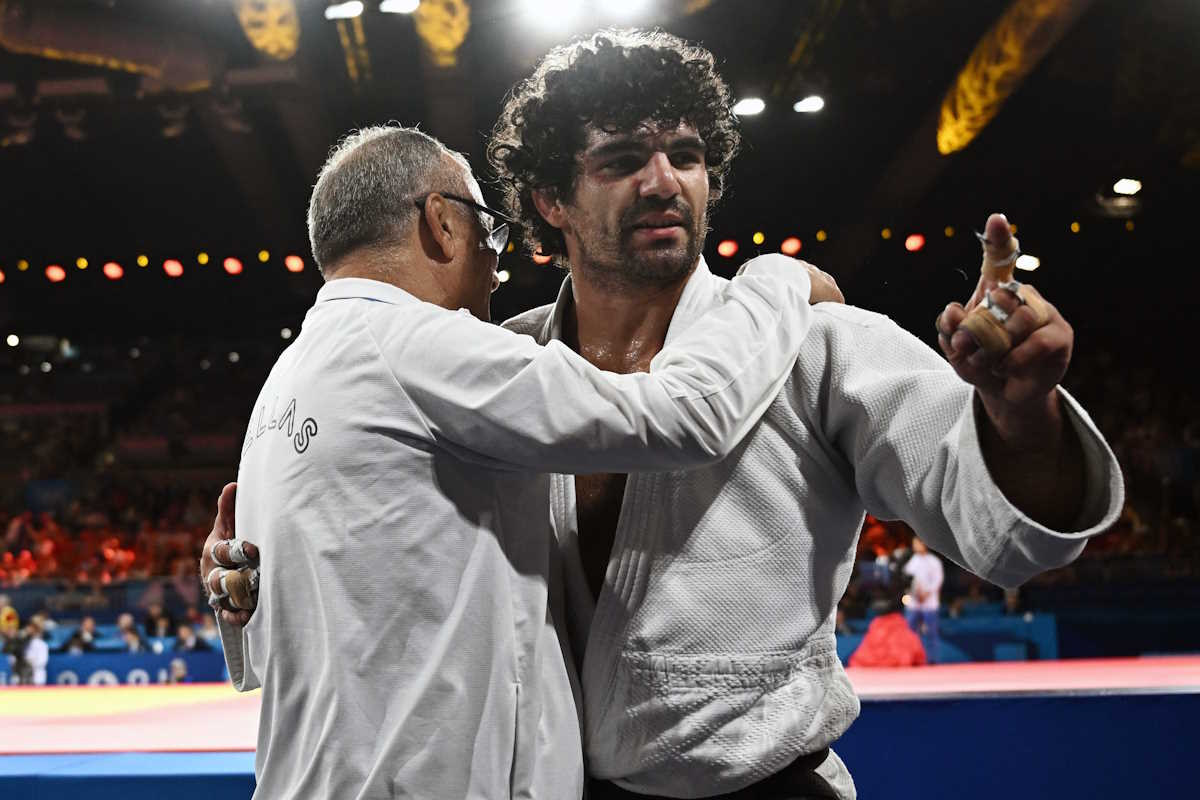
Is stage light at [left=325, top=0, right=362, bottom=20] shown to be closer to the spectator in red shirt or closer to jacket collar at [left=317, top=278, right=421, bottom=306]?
the spectator in red shirt

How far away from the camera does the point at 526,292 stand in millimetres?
12000

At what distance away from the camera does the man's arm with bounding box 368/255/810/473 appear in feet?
4.17

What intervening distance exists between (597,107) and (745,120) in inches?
288

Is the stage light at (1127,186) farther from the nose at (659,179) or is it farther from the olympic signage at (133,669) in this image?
the nose at (659,179)

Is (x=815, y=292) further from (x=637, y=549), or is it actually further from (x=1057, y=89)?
(x=1057, y=89)

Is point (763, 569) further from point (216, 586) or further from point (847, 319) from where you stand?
point (216, 586)

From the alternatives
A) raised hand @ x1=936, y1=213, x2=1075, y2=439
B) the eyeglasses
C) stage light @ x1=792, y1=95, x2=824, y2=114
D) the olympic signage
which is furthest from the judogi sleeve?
stage light @ x1=792, y1=95, x2=824, y2=114

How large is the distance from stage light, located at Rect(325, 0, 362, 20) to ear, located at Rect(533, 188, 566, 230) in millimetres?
5564

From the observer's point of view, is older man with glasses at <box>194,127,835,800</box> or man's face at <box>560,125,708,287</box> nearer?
older man with glasses at <box>194,127,835,800</box>

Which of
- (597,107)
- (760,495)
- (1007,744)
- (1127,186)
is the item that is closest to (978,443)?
(760,495)

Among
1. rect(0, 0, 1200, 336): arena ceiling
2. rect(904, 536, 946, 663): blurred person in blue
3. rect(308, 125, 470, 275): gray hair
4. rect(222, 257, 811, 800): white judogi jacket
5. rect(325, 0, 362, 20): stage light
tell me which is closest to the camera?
rect(222, 257, 811, 800): white judogi jacket

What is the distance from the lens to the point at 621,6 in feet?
22.4

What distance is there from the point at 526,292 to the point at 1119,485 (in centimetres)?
1110

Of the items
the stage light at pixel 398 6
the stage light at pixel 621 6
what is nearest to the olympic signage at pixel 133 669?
the stage light at pixel 398 6
